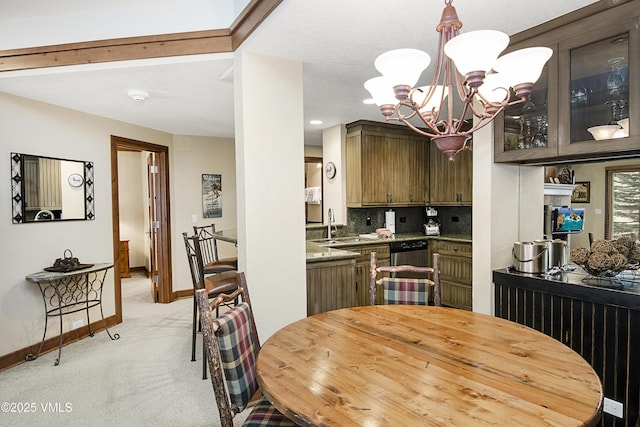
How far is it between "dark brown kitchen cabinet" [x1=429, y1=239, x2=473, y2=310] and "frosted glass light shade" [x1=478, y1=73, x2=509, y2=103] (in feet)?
9.74

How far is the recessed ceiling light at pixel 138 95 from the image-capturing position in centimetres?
318

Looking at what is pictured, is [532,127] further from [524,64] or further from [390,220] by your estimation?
[390,220]

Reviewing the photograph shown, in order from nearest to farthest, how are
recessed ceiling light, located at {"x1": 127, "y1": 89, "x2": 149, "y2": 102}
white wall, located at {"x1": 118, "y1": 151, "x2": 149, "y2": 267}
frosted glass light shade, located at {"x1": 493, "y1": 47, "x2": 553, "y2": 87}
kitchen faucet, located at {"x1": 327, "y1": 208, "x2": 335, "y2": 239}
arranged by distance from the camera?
frosted glass light shade, located at {"x1": 493, "y1": 47, "x2": 553, "y2": 87}
recessed ceiling light, located at {"x1": 127, "y1": 89, "x2": 149, "y2": 102}
kitchen faucet, located at {"x1": 327, "y1": 208, "x2": 335, "y2": 239}
white wall, located at {"x1": 118, "y1": 151, "x2": 149, "y2": 267}

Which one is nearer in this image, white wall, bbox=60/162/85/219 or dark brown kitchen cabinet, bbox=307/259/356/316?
dark brown kitchen cabinet, bbox=307/259/356/316

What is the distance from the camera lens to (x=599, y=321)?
6.26 ft

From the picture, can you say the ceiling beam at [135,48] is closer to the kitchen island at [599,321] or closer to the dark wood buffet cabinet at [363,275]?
the dark wood buffet cabinet at [363,275]

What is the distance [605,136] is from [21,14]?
391cm

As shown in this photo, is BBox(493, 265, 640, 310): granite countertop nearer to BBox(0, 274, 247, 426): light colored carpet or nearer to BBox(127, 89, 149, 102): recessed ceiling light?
BBox(0, 274, 247, 426): light colored carpet

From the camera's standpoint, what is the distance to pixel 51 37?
2.63 m

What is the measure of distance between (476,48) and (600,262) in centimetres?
148

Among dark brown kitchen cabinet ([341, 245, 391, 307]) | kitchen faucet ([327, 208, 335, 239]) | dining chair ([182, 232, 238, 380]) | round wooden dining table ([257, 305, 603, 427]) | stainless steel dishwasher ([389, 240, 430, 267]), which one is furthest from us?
kitchen faucet ([327, 208, 335, 239])

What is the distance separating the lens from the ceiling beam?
2.43m

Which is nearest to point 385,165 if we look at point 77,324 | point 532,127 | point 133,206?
point 532,127

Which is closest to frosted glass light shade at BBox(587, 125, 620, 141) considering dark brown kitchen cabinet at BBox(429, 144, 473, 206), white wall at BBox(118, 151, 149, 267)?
dark brown kitchen cabinet at BBox(429, 144, 473, 206)
